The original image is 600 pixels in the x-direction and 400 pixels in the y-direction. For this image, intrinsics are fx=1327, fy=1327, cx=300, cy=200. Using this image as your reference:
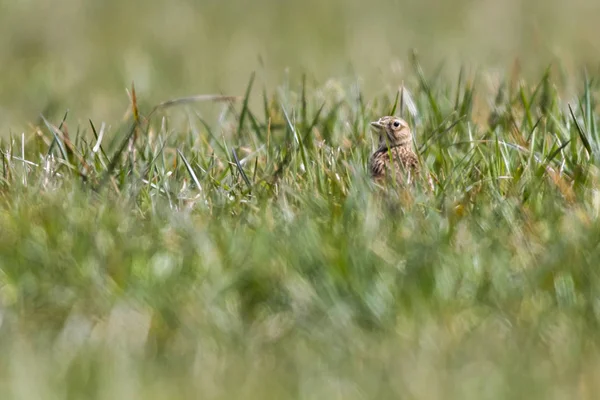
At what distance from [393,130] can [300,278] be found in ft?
5.43

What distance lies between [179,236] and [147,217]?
32cm

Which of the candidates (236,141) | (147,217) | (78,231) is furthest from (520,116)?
(78,231)

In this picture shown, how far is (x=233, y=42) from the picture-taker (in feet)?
34.8

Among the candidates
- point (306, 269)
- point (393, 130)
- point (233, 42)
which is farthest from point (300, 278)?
point (233, 42)

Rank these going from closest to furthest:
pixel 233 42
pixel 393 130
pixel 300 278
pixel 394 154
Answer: pixel 300 278
pixel 394 154
pixel 393 130
pixel 233 42

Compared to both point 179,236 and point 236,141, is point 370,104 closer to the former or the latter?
point 236,141

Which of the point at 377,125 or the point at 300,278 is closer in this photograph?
the point at 300,278

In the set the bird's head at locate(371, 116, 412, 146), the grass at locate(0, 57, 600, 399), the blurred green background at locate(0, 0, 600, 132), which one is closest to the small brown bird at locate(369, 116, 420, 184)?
the bird's head at locate(371, 116, 412, 146)

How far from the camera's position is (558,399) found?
3312mm

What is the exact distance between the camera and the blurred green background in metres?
8.98

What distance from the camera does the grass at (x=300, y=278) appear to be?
11.4ft

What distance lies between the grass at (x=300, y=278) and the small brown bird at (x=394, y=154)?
0.10 metres

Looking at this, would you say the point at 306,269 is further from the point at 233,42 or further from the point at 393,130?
the point at 233,42

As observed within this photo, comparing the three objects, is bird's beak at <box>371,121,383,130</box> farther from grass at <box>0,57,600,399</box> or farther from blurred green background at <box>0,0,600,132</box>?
blurred green background at <box>0,0,600,132</box>
